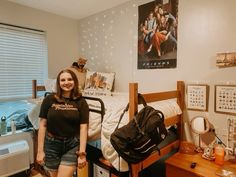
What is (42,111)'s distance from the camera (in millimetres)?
1770

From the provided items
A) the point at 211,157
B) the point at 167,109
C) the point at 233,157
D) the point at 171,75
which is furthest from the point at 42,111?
the point at 233,157

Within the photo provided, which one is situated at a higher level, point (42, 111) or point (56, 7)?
point (56, 7)

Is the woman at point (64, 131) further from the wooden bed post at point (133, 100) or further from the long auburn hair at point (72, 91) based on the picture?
the wooden bed post at point (133, 100)

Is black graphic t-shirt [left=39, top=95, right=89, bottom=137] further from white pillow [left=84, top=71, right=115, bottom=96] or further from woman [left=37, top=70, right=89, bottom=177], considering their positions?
white pillow [left=84, top=71, right=115, bottom=96]

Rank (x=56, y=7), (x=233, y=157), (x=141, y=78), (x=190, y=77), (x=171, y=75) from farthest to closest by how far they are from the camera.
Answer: (x=56, y=7)
(x=141, y=78)
(x=171, y=75)
(x=190, y=77)
(x=233, y=157)

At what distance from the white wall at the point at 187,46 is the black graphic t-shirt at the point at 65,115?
100 cm

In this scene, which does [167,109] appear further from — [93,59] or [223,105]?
[93,59]

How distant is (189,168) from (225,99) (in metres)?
0.73

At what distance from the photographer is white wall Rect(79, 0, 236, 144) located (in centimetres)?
177

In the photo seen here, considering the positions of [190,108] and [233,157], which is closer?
[233,157]

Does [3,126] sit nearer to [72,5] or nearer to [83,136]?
[83,136]

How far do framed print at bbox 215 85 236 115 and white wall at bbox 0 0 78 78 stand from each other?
2343mm

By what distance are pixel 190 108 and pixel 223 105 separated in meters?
0.33

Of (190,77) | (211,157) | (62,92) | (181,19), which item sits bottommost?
(211,157)
